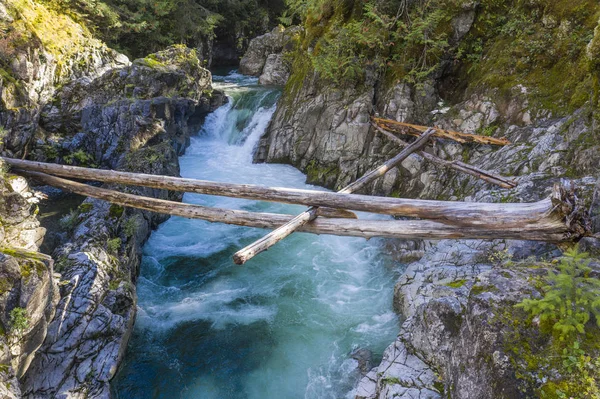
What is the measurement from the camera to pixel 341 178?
49.1 ft

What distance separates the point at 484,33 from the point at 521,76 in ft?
9.24

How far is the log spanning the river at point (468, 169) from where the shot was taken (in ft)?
30.3

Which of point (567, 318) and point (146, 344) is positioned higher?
point (567, 318)

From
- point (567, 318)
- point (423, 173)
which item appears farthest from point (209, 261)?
point (567, 318)

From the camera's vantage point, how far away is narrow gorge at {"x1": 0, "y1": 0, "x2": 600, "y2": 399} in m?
5.20

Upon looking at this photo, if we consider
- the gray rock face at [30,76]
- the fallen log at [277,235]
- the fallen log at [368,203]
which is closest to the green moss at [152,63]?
the gray rock face at [30,76]

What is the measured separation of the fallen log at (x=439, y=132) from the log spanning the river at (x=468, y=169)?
1.27 ft

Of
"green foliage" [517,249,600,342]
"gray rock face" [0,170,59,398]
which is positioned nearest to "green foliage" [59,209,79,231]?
"gray rock face" [0,170,59,398]

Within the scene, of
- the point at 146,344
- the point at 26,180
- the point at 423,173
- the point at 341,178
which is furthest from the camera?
the point at 341,178

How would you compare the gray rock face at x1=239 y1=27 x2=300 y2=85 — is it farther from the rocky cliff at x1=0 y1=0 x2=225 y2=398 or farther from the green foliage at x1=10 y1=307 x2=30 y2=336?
the green foliage at x1=10 y1=307 x2=30 y2=336

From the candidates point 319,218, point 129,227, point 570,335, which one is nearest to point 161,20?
point 129,227

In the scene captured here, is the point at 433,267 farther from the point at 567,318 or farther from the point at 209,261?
the point at 209,261

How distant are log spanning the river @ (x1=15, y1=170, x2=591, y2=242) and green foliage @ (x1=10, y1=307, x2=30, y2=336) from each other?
3.24 metres

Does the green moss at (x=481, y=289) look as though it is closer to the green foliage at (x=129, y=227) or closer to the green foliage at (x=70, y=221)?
the green foliage at (x=129, y=227)
